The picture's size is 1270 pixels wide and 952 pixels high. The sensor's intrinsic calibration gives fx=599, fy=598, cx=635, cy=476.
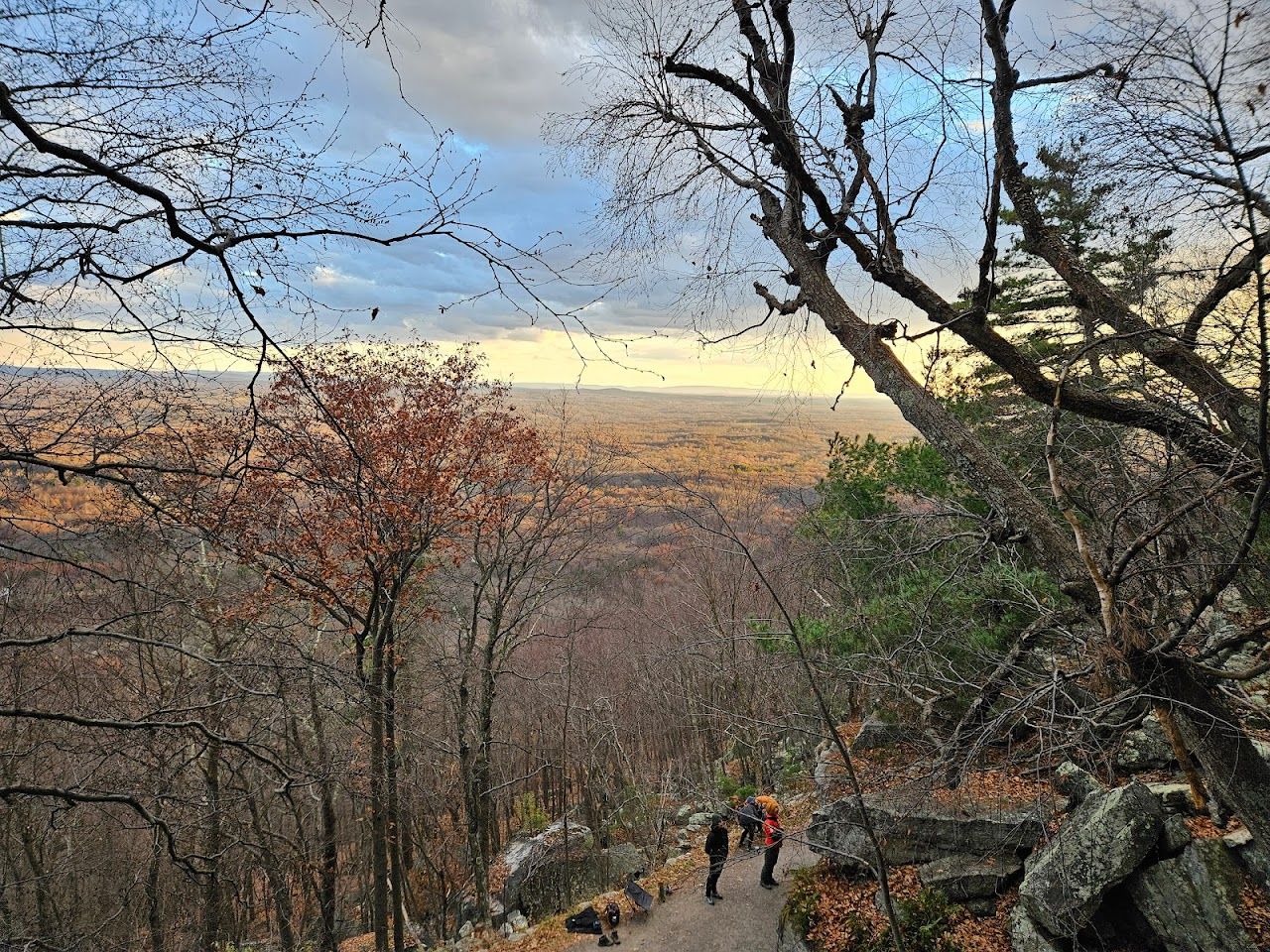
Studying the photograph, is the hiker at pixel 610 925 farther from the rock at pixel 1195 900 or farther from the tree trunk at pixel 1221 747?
the tree trunk at pixel 1221 747

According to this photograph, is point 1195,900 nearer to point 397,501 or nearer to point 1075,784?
point 1075,784

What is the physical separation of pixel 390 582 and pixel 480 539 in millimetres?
2083

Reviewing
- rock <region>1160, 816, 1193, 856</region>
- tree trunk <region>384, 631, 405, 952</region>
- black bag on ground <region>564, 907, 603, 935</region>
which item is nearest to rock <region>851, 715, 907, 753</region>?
rock <region>1160, 816, 1193, 856</region>

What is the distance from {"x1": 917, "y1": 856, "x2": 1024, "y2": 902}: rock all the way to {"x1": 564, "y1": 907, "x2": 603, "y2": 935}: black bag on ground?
209 inches

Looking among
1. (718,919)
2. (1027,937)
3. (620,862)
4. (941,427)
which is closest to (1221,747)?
(941,427)

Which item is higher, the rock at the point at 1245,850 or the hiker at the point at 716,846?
the rock at the point at 1245,850

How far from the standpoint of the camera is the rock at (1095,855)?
478 centimetres

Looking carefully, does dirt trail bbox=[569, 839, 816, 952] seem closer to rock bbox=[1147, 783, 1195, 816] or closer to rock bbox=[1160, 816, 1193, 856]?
rock bbox=[1147, 783, 1195, 816]

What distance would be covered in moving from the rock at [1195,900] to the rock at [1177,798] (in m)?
0.88

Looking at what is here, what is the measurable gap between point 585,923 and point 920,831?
18.0 ft

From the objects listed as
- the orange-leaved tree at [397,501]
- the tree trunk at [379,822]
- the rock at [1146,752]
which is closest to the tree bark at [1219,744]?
the rock at [1146,752]

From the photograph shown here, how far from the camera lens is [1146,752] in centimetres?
676

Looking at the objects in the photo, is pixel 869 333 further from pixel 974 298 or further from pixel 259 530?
pixel 259 530

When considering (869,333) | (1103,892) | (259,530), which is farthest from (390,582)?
(1103,892)
